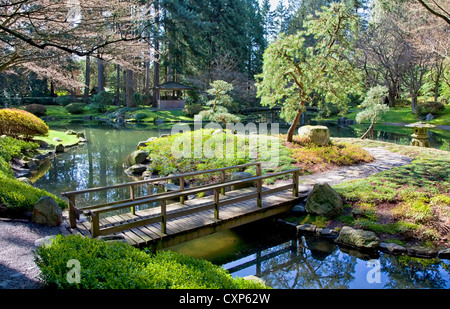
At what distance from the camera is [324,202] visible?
7539 millimetres

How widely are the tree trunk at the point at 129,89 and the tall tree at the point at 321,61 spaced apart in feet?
76.7

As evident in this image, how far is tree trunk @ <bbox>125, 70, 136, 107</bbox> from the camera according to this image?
33.2 meters

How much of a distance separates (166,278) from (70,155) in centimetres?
1419

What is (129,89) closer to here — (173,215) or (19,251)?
(173,215)

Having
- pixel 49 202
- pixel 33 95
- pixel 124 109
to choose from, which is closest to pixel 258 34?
pixel 124 109

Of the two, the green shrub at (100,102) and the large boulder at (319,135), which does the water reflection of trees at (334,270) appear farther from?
the green shrub at (100,102)

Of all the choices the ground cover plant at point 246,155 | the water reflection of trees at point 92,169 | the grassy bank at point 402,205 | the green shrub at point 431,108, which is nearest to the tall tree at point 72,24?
the water reflection of trees at point 92,169

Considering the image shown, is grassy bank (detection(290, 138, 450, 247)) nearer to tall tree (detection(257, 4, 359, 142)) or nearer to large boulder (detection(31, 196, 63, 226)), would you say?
tall tree (detection(257, 4, 359, 142))

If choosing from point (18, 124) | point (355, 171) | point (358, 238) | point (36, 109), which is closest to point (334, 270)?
point (358, 238)

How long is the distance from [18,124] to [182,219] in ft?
41.6

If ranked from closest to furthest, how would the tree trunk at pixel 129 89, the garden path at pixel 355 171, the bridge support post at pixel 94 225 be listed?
1. the bridge support post at pixel 94 225
2. the garden path at pixel 355 171
3. the tree trunk at pixel 129 89

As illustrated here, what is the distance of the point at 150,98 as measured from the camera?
38.1 meters

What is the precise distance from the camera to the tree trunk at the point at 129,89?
109 ft
